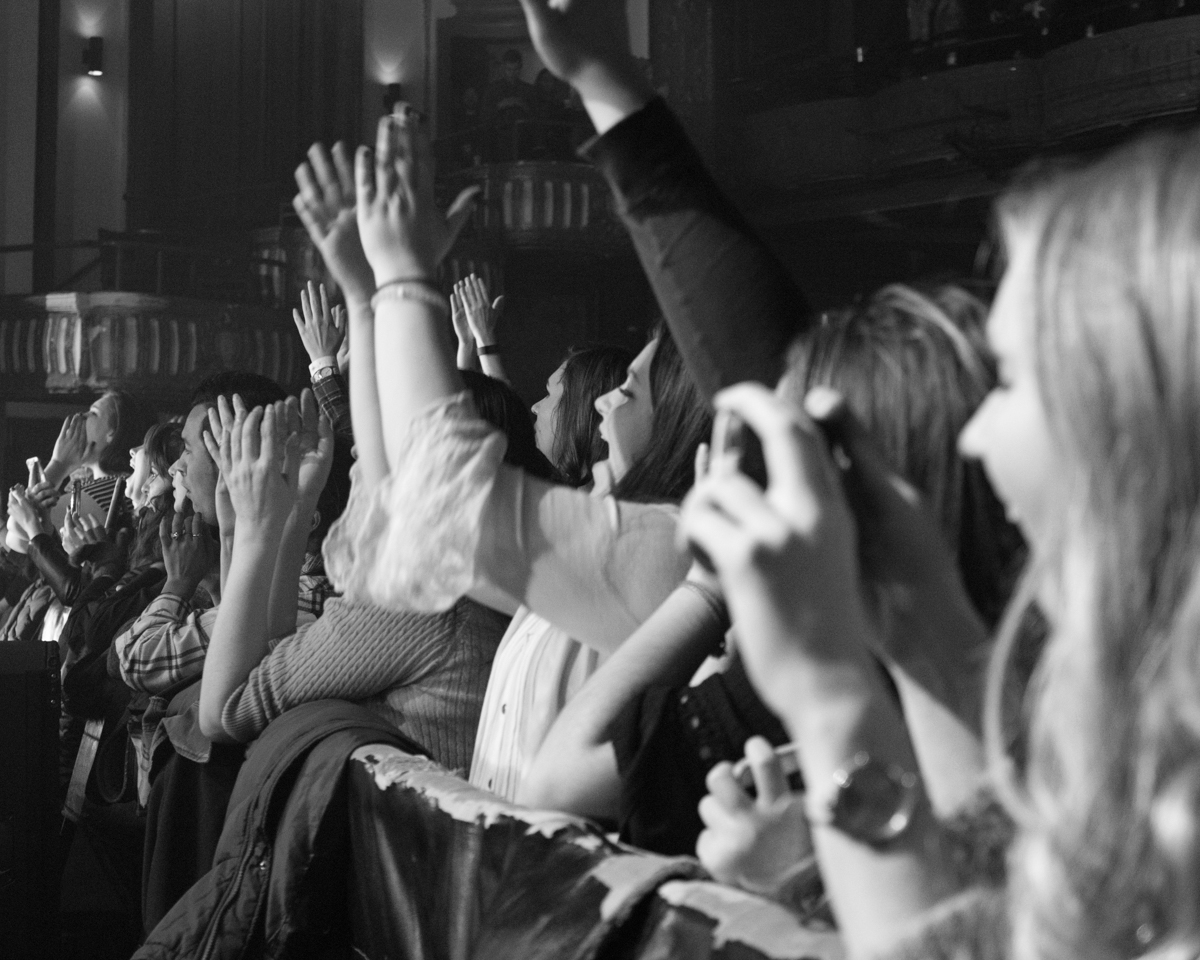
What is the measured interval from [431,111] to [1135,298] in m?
13.3

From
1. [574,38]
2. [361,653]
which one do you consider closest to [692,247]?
[574,38]

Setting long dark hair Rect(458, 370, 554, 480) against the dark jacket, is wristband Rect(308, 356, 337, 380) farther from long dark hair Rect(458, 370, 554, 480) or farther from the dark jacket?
the dark jacket

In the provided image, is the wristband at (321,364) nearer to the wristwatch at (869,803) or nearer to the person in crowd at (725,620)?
the person in crowd at (725,620)

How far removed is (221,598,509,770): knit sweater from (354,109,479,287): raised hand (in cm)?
95

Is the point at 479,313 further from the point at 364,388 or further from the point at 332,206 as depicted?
the point at 332,206

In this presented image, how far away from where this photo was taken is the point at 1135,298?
78 cm

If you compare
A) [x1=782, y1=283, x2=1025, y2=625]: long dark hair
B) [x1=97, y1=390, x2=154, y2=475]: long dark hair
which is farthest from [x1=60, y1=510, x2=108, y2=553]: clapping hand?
[x1=782, y1=283, x2=1025, y2=625]: long dark hair

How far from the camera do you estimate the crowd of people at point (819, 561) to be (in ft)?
2.56

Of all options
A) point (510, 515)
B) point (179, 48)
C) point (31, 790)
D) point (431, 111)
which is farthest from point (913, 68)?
point (510, 515)

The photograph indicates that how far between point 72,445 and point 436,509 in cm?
503

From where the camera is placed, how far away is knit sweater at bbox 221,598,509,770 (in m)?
2.42

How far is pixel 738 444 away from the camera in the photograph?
39.8 inches

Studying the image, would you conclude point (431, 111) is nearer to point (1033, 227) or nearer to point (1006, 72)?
point (1006, 72)

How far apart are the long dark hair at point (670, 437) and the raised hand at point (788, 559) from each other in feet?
3.00
